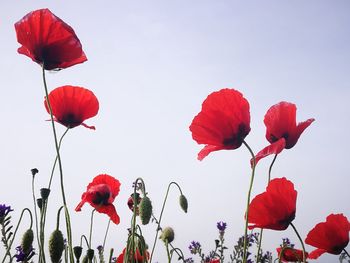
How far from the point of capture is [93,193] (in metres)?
2.43

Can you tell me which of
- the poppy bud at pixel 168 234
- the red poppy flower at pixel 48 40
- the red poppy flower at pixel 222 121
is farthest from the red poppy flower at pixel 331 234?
the red poppy flower at pixel 48 40

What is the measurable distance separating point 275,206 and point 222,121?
0.46 m

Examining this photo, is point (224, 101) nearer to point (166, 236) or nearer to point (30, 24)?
point (30, 24)

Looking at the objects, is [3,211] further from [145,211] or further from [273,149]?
[273,149]

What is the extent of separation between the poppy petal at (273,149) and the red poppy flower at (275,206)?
0.19 metres

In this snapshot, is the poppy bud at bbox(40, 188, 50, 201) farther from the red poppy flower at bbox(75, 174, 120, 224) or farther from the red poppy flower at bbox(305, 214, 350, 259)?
the red poppy flower at bbox(305, 214, 350, 259)

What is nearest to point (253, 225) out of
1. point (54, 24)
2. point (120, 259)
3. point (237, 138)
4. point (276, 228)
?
point (276, 228)

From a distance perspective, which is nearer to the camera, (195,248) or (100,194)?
(100,194)

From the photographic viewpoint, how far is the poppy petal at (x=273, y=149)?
1.42 metres

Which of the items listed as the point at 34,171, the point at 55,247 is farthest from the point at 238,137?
the point at 34,171

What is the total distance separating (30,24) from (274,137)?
1.29 meters

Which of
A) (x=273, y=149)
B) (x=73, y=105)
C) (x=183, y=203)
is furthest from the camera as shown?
(x=183, y=203)

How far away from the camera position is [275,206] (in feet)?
5.37

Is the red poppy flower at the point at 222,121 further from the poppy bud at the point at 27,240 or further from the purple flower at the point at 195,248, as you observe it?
the purple flower at the point at 195,248
